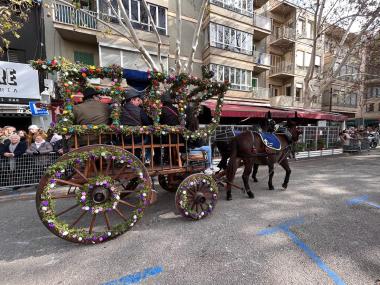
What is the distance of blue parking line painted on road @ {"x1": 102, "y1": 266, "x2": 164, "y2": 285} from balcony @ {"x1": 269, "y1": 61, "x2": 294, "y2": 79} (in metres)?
20.8

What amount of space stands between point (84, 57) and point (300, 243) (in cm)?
1418

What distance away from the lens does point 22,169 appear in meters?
5.16

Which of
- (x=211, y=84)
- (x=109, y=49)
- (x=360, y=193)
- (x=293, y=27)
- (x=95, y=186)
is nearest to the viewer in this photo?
(x=95, y=186)

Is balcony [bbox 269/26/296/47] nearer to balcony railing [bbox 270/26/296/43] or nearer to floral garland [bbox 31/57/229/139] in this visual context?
balcony railing [bbox 270/26/296/43]

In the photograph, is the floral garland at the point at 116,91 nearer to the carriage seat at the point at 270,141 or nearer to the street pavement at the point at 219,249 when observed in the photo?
the street pavement at the point at 219,249

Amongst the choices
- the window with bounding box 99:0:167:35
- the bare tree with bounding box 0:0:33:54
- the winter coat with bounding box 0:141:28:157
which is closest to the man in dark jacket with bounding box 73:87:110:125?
the winter coat with bounding box 0:141:28:157

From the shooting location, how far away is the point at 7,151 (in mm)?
5148

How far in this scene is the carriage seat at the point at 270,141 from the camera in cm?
471

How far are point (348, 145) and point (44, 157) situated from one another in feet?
52.2

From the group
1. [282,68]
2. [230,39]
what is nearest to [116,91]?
[230,39]

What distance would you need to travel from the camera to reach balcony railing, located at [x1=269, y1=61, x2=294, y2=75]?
776 inches

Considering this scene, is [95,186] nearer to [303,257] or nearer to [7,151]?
[303,257]

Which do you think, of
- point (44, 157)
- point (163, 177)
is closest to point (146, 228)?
point (163, 177)

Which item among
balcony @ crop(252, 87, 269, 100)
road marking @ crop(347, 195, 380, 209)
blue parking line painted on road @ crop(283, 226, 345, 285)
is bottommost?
blue parking line painted on road @ crop(283, 226, 345, 285)
